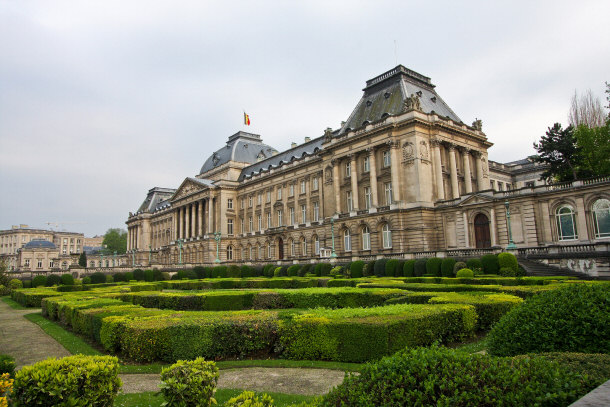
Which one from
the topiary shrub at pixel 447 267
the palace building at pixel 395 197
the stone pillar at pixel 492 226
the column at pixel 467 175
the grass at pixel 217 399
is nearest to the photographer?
the grass at pixel 217 399

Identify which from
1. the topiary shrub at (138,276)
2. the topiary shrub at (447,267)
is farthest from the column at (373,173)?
the topiary shrub at (138,276)

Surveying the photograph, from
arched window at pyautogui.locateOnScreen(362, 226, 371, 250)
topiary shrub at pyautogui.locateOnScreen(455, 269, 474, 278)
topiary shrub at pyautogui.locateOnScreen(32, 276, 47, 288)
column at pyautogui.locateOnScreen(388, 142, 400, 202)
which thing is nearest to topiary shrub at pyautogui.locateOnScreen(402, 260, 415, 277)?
topiary shrub at pyautogui.locateOnScreen(455, 269, 474, 278)

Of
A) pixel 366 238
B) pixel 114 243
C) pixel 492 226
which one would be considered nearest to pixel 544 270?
pixel 492 226

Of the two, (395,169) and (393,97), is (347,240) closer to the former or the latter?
(395,169)

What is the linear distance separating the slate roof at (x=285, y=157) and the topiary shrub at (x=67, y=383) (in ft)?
168

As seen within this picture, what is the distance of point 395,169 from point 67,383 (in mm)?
40888

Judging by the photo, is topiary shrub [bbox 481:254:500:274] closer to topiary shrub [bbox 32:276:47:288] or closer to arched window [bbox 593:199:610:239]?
arched window [bbox 593:199:610:239]

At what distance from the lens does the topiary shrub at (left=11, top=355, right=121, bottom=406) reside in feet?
18.2

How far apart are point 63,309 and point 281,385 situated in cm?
1388

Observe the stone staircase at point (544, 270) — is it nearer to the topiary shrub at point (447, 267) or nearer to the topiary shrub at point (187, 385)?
the topiary shrub at point (447, 267)

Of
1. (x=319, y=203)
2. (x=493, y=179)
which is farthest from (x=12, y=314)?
(x=493, y=179)

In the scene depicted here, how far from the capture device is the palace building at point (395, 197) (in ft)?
117

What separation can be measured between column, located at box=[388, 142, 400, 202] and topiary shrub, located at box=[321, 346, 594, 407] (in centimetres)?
4007

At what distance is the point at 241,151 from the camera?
8012 cm
